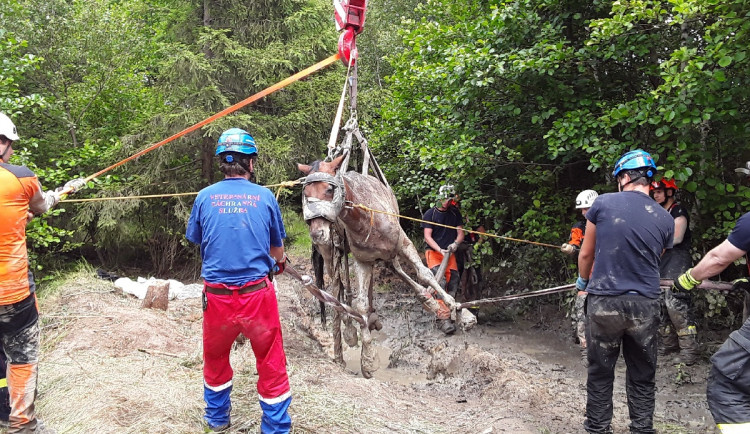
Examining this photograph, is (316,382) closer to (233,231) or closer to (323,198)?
(323,198)

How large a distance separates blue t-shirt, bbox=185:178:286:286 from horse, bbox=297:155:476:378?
0.95 metres

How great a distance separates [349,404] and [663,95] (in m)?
4.34

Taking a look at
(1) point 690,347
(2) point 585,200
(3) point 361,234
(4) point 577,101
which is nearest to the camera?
(3) point 361,234

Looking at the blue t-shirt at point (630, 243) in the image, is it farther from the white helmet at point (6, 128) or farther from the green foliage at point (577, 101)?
the white helmet at point (6, 128)

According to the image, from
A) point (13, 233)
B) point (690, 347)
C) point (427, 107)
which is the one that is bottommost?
point (690, 347)

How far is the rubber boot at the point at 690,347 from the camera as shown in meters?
5.57

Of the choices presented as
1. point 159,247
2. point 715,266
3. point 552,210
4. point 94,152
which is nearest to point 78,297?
point 94,152

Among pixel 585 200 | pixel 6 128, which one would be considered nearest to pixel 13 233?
pixel 6 128

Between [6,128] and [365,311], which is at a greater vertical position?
[6,128]

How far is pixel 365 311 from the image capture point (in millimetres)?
5680

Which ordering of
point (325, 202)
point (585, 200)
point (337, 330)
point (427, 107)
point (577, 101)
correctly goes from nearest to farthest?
point (325, 202) → point (585, 200) → point (337, 330) → point (577, 101) → point (427, 107)

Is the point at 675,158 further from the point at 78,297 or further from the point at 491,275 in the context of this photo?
the point at 78,297

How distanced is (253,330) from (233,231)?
71 cm

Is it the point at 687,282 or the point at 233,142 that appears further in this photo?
the point at 233,142
